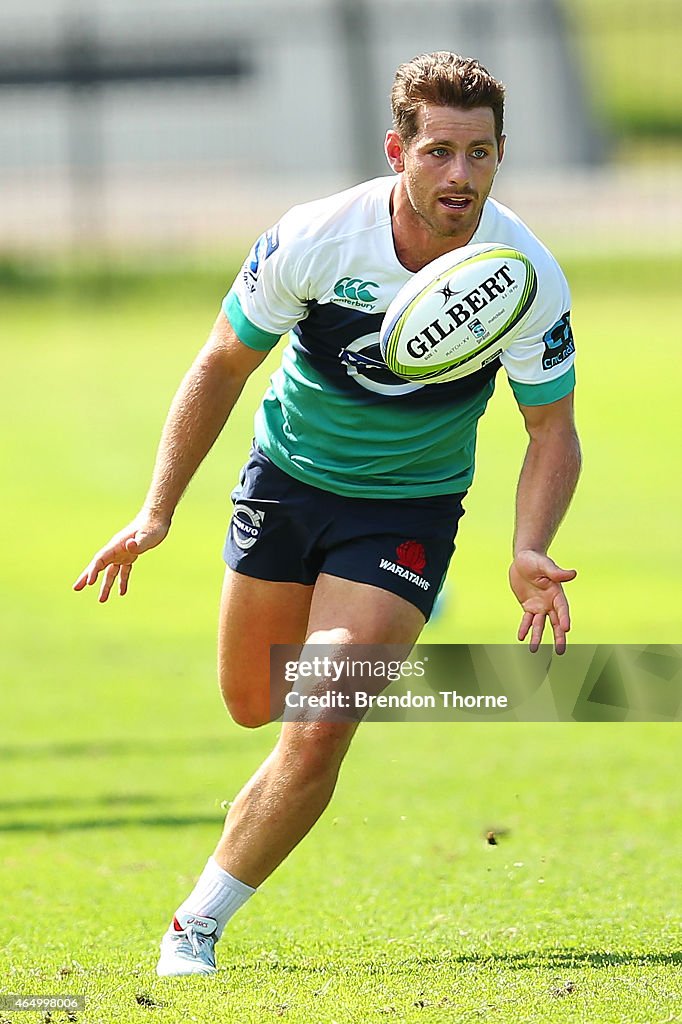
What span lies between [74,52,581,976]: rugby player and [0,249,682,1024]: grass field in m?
0.52

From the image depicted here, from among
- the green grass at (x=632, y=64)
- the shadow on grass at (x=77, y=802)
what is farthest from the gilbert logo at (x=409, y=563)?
the green grass at (x=632, y=64)

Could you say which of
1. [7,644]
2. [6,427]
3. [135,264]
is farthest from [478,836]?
[135,264]

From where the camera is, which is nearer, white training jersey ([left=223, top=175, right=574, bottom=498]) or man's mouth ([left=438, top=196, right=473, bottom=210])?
man's mouth ([left=438, top=196, right=473, bottom=210])

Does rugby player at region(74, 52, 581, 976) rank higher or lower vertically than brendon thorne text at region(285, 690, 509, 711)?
higher

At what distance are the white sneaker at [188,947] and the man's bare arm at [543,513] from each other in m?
1.34

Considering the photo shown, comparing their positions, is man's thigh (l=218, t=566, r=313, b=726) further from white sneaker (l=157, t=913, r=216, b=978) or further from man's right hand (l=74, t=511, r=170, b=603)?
white sneaker (l=157, t=913, r=216, b=978)

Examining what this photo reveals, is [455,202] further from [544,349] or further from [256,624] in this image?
[256,624]

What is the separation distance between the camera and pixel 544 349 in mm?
5102

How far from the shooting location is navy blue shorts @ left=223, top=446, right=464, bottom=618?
17.0 ft

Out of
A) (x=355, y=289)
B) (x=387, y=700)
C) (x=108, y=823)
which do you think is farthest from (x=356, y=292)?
(x=108, y=823)

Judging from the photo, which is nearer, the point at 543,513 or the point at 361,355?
the point at 543,513

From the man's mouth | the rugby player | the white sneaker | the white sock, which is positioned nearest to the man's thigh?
the rugby player

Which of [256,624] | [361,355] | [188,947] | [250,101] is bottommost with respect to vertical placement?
[250,101]

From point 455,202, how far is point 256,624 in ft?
5.29
